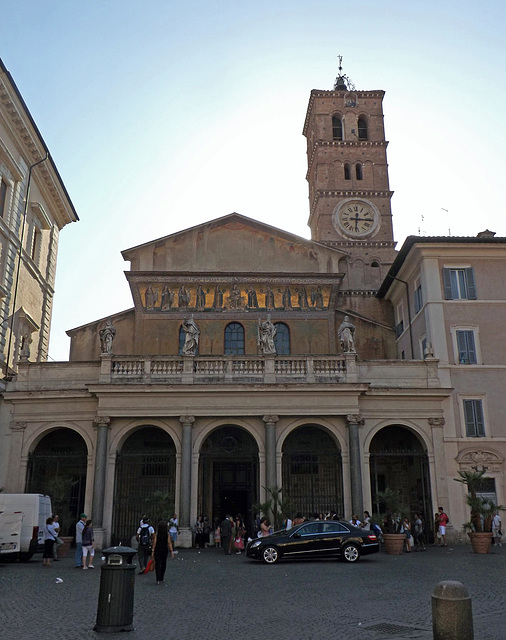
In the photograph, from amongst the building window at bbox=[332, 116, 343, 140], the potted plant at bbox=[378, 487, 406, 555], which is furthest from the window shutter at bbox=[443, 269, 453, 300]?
the building window at bbox=[332, 116, 343, 140]

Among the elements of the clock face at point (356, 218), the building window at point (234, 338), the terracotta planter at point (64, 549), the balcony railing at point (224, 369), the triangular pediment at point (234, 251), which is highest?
the clock face at point (356, 218)

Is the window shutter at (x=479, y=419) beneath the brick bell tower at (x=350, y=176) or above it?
beneath

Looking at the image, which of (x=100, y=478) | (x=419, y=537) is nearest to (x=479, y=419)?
(x=419, y=537)

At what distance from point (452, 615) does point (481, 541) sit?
14904 mm

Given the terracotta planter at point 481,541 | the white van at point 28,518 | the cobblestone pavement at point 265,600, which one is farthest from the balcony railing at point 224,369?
the cobblestone pavement at point 265,600

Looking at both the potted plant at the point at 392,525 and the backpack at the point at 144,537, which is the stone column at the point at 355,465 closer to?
the potted plant at the point at 392,525

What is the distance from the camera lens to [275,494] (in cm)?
2309

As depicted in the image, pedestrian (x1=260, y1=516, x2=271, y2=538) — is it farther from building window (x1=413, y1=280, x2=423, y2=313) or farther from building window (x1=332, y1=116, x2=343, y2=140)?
building window (x1=332, y1=116, x2=343, y2=140)

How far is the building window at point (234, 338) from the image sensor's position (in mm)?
30188

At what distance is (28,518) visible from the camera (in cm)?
1928

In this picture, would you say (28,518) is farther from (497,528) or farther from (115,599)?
(497,528)

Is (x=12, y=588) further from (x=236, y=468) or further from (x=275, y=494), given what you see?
(x=236, y=468)

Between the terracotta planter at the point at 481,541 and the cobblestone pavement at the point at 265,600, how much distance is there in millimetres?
1981

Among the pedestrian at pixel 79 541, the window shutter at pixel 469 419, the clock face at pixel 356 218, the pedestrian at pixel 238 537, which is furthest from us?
the clock face at pixel 356 218
